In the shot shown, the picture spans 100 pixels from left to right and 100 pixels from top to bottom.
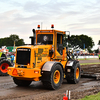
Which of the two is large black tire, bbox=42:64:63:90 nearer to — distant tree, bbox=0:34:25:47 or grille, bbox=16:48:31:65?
grille, bbox=16:48:31:65

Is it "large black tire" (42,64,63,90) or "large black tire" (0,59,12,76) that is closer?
"large black tire" (42,64,63,90)

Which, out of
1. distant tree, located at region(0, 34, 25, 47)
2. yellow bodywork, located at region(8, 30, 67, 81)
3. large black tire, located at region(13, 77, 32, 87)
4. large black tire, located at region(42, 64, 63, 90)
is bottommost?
large black tire, located at region(13, 77, 32, 87)

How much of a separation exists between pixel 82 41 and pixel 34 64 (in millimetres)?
89488

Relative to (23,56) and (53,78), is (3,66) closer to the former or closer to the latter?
(23,56)

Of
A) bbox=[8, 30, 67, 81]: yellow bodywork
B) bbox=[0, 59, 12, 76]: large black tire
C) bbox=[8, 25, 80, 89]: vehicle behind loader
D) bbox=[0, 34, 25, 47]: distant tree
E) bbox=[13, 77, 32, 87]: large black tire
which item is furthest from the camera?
bbox=[0, 34, 25, 47]: distant tree

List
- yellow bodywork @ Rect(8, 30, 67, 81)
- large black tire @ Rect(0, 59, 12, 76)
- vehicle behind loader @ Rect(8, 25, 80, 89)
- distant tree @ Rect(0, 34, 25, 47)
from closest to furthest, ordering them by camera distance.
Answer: yellow bodywork @ Rect(8, 30, 67, 81) < vehicle behind loader @ Rect(8, 25, 80, 89) < large black tire @ Rect(0, 59, 12, 76) < distant tree @ Rect(0, 34, 25, 47)

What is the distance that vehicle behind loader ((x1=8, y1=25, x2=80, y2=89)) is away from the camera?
8.17 m

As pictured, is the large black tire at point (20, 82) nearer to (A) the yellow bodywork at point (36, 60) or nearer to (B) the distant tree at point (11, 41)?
(A) the yellow bodywork at point (36, 60)

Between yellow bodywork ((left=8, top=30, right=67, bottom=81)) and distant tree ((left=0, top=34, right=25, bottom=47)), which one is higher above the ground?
distant tree ((left=0, top=34, right=25, bottom=47))

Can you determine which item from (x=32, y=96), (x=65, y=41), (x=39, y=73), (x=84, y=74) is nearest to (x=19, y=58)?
(x=39, y=73)

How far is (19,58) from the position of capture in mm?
8484

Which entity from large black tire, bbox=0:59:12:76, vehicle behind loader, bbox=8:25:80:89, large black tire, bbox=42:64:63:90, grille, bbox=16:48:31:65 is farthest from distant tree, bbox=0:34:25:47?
grille, bbox=16:48:31:65

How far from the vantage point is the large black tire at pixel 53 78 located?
8188 mm

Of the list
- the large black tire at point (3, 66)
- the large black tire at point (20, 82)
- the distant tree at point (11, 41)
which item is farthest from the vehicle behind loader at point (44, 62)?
the distant tree at point (11, 41)
